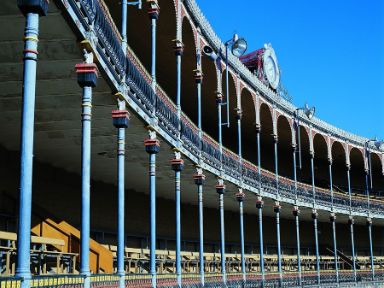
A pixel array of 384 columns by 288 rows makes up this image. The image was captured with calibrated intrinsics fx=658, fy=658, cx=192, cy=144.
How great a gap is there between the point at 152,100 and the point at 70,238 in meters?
4.94

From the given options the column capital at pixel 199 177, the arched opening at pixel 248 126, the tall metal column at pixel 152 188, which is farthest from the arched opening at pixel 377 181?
the tall metal column at pixel 152 188

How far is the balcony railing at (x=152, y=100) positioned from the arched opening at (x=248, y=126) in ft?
12.0

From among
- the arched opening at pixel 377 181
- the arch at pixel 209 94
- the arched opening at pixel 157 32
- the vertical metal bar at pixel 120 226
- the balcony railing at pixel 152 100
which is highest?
the arched opening at pixel 157 32

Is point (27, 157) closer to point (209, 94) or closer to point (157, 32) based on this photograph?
point (157, 32)

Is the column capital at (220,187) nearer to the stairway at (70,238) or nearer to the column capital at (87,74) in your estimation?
the stairway at (70,238)

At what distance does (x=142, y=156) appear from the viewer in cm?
2186

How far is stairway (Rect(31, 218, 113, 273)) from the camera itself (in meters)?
19.1

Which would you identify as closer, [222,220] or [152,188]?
[152,188]

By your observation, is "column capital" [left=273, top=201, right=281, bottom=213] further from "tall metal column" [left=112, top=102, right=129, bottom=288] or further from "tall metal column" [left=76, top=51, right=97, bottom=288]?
"tall metal column" [left=76, top=51, right=97, bottom=288]

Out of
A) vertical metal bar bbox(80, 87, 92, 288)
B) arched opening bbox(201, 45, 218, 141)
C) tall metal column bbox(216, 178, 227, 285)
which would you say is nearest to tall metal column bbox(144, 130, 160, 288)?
vertical metal bar bbox(80, 87, 92, 288)

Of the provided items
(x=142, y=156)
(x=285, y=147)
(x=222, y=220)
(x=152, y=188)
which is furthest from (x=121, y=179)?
(x=285, y=147)

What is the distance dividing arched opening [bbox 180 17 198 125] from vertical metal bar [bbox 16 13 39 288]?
1581cm

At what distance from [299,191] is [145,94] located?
22.9m

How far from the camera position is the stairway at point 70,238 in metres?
19.1
